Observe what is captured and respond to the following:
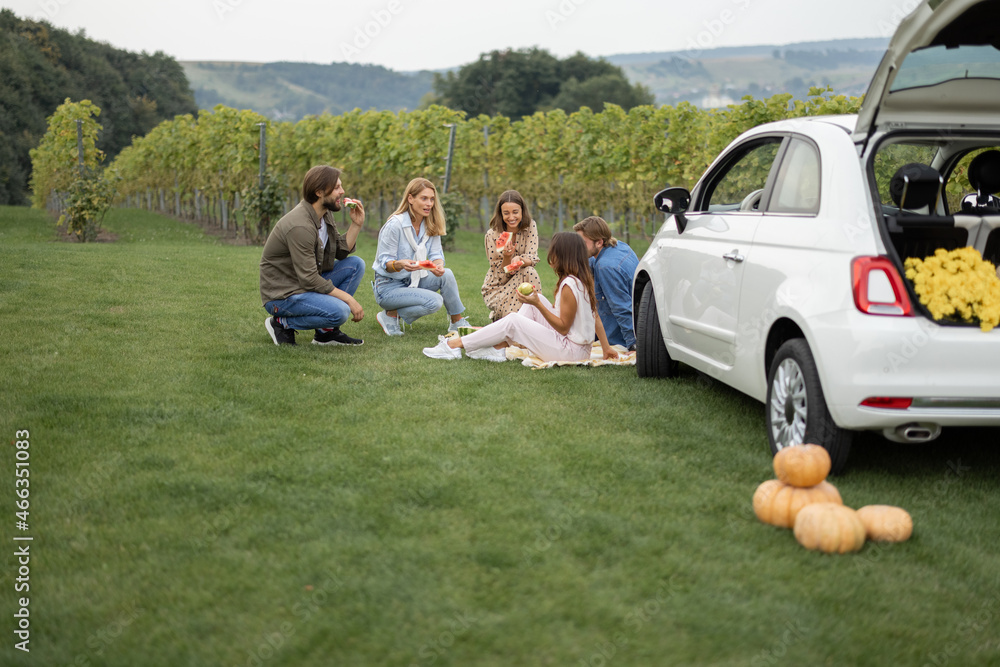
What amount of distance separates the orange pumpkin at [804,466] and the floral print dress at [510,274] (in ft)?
14.9

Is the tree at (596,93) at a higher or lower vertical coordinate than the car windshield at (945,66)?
higher

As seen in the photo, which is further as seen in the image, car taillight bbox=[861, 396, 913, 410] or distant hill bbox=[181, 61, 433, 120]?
distant hill bbox=[181, 61, 433, 120]

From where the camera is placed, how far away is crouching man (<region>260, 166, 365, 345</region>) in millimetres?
7258

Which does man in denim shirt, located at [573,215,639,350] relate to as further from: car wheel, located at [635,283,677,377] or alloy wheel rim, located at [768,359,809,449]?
alloy wheel rim, located at [768,359,809,449]

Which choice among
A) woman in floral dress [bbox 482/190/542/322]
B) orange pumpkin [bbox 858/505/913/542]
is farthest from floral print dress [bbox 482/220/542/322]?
orange pumpkin [bbox 858/505/913/542]

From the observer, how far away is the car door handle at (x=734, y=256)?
4.88 meters

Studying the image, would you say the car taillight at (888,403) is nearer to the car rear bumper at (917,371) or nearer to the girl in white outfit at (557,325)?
the car rear bumper at (917,371)

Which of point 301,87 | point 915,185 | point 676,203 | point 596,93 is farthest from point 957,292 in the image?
point 301,87

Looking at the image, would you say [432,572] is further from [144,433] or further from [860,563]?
[144,433]

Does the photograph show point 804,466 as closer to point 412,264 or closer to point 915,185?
point 915,185

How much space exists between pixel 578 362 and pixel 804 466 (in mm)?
3363

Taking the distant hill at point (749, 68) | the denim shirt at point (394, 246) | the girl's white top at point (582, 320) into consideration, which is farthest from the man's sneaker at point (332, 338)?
the distant hill at point (749, 68)

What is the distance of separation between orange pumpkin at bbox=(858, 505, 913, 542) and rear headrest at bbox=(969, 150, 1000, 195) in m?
2.71

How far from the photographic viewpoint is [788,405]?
447cm
